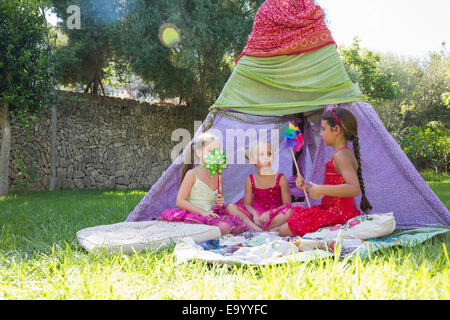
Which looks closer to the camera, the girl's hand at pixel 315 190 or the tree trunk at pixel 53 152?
the girl's hand at pixel 315 190

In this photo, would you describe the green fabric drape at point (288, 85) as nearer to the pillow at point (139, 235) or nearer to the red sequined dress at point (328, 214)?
the red sequined dress at point (328, 214)

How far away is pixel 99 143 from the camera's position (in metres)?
8.60

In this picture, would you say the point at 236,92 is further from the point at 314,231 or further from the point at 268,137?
the point at 314,231

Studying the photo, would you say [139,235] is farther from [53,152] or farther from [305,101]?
[53,152]

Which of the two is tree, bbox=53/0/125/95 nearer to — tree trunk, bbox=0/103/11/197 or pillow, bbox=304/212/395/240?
tree trunk, bbox=0/103/11/197

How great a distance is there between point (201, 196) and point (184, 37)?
18.9ft

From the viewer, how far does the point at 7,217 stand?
4.01 m

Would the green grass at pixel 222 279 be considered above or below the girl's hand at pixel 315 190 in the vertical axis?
below

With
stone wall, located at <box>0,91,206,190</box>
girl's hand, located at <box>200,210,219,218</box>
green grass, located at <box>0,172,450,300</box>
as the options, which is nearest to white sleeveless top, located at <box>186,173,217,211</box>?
girl's hand, located at <box>200,210,219,218</box>

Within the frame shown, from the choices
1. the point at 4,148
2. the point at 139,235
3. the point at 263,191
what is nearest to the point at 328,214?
the point at 263,191

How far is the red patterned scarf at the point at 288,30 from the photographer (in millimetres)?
3426

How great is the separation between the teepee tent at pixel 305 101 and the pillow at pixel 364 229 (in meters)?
0.65

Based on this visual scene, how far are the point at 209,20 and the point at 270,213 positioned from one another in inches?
244

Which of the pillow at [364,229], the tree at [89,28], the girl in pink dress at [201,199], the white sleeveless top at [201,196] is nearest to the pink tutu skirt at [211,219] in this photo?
the girl in pink dress at [201,199]
